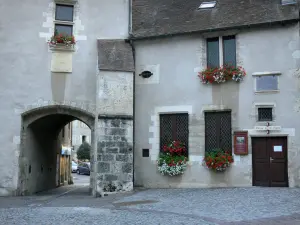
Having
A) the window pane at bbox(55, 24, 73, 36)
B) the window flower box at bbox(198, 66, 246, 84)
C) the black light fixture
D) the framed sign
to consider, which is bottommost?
the framed sign

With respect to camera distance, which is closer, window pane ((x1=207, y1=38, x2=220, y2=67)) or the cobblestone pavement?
the cobblestone pavement

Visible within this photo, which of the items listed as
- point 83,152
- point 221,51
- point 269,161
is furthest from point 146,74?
point 83,152

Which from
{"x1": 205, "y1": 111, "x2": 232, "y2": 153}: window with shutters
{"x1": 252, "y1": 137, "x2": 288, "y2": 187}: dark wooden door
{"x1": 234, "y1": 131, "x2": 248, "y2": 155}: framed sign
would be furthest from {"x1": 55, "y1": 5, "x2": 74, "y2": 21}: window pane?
{"x1": 252, "y1": 137, "x2": 288, "y2": 187}: dark wooden door

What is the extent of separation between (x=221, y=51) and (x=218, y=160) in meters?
3.65

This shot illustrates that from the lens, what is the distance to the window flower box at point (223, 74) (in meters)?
12.5

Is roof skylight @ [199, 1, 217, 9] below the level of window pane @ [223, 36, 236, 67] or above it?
above

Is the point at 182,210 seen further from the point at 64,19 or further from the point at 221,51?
the point at 64,19

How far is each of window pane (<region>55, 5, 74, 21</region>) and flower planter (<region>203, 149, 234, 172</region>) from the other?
22.4 feet

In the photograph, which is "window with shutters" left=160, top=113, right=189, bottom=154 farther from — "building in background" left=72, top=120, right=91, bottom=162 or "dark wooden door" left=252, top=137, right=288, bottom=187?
"building in background" left=72, top=120, right=91, bottom=162

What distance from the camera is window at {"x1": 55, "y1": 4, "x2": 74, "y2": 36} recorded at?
13.7 metres

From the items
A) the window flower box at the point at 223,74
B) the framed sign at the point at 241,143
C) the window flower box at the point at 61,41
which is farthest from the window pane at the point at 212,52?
the window flower box at the point at 61,41

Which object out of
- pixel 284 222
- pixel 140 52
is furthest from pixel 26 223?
pixel 140 52

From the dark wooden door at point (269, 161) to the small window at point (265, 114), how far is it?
0.63 m

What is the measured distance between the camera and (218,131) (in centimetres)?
1280
